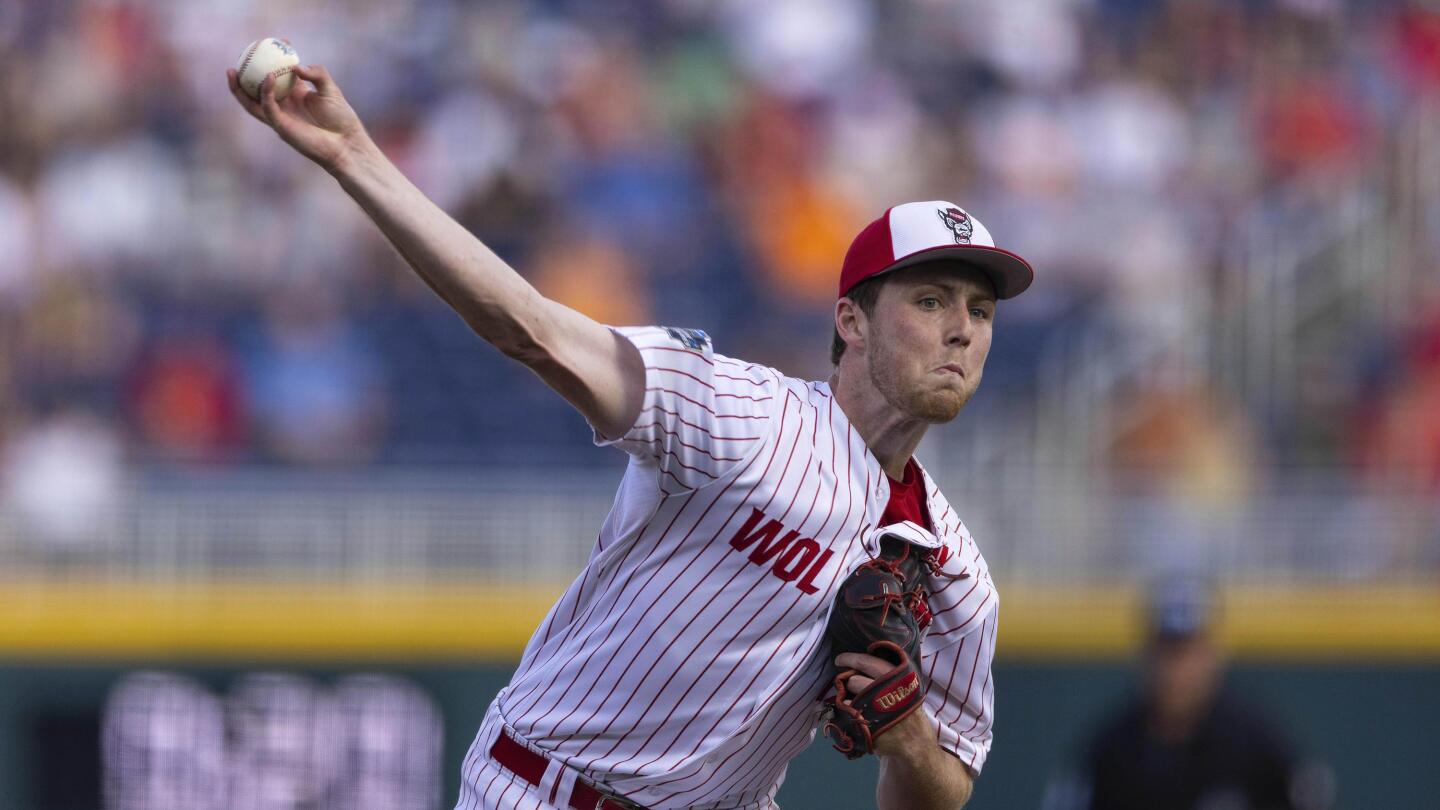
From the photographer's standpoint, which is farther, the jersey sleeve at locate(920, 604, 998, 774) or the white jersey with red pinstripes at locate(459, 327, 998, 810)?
the jersey sleeve at locate(920, 604, 998, 774)

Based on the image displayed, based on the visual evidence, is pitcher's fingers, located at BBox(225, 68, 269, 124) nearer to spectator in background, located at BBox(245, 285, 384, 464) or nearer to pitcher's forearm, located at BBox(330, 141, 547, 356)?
pitcher's forearm, located at BBox(330, 141, 547, 356)

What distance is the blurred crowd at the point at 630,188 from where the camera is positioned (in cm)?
891

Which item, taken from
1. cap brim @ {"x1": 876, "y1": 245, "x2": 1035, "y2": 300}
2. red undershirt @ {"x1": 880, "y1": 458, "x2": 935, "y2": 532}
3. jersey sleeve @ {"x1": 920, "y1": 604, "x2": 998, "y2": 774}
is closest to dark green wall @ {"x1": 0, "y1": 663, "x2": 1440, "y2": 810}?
jersey sleeve @ {"x1": 920, "y1": 604, "x2": 998, "y2": 774}

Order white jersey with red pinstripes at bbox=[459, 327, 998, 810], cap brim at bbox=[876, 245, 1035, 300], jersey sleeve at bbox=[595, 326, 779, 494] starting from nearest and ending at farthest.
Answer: jersey sleeve at bbox=[595, 326, 779, 494] < white jersey with red pinstripes at bbox=[459, 327, 998, 810] < cap brim at bbox=[876, 245, 1035, 300]

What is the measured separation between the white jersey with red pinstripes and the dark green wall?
14.2ft

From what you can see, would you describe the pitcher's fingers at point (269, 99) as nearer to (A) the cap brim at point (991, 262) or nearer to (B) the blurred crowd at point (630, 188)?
(A) the cap brim at point (991, 262)

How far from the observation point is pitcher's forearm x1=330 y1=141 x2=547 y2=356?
9.27 ft

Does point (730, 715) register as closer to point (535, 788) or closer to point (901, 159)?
point (535, 788)

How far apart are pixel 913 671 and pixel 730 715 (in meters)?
0.36

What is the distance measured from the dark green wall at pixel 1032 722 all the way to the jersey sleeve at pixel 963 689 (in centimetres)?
416

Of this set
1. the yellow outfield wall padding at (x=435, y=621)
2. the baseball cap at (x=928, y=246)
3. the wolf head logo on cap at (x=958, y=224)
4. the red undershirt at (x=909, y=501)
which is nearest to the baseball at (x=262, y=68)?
the baseball cap at (x=928, y=246)

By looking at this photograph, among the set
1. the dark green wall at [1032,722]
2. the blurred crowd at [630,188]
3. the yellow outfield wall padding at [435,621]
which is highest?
the blurred crowd at [630,188]

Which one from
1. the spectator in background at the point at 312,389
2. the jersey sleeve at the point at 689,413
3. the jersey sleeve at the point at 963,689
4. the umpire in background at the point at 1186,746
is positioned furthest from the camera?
the spectator in background at the point at 312,389

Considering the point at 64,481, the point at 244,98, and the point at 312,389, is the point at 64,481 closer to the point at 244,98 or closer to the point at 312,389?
the point at 312,389
